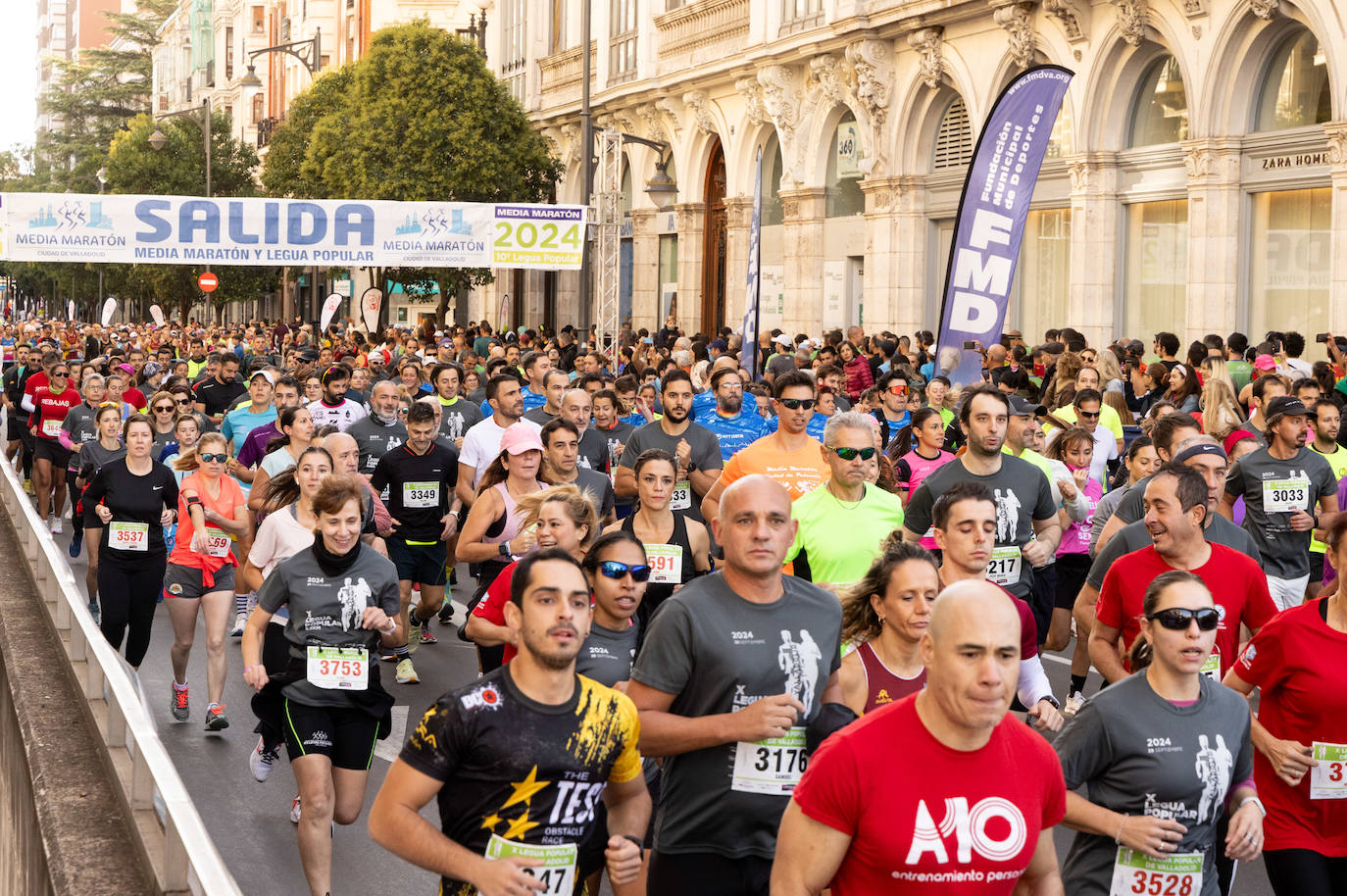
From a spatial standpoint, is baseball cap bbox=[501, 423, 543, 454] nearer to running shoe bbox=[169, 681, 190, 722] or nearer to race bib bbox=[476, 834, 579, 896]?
running shoe bbox=[169, 681, 190, 722]

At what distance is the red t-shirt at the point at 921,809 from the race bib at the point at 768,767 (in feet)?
3.57

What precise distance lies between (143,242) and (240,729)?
1770 centimetres

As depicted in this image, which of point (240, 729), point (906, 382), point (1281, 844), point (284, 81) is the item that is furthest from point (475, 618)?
point (284, 81)

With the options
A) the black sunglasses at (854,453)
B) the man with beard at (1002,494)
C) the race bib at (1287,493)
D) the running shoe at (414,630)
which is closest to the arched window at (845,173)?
the running shoe at (414,630)

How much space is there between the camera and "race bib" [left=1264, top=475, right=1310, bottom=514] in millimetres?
9484

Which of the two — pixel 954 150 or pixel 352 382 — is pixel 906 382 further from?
pixel 954 150

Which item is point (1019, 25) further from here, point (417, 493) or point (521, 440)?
point (521, 440)

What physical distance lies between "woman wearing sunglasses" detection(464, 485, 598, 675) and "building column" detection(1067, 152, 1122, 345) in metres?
17.8

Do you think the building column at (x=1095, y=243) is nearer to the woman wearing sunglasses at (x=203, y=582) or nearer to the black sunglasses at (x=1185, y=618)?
the woman wearing sunglasses at (x=203, y=582)

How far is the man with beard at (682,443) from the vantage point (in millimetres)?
11047

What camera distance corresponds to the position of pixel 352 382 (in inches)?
704

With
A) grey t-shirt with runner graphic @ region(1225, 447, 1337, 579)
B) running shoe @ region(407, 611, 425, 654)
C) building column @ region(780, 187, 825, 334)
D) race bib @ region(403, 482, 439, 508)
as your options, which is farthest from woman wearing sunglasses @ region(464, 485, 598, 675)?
building column @ region(780, 187, 825, 334)

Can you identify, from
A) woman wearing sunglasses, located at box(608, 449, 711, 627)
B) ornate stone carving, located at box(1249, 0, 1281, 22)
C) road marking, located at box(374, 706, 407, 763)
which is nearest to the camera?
woman wearing sunglasses, located at box(608, 449, 711, 627)

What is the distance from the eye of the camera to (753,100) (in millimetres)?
33156
